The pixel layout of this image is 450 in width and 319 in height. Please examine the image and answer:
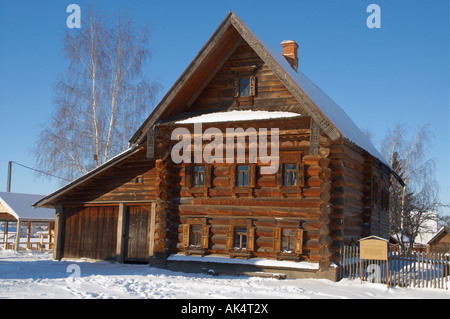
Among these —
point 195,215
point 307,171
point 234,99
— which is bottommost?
point 195,215

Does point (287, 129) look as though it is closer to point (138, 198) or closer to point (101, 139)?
point (138, 198)

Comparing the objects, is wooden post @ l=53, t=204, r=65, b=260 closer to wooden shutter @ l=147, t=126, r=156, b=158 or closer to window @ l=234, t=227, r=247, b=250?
wooden shutter @ l=147, t=126, r=156, b=158

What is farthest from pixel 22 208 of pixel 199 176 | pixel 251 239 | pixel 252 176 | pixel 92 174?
pixel 252 176

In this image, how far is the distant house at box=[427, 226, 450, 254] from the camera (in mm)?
49031

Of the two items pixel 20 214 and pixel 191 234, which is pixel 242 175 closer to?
pixel 191 234

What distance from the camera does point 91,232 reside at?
70.7 ft

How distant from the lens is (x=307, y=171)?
17.0 metres

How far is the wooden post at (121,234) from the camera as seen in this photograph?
67.3 ft

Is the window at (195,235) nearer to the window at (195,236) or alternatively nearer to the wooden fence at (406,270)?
the window at (195,236)

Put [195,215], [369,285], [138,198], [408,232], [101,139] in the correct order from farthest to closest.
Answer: [408,232]
[101,139]
[138,198]
[195,215]
[369,285]
